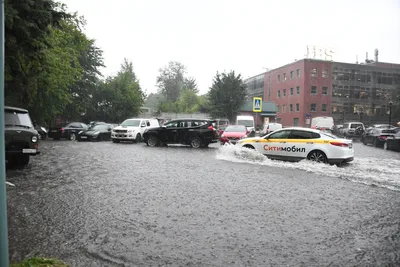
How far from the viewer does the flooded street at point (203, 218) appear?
3998 mm

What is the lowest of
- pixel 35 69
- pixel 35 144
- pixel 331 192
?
pixel 331 192

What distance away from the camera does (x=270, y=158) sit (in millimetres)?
13641

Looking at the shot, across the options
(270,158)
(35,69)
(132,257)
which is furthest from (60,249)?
(270,158)

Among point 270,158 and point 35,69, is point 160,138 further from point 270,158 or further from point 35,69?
point 35,69

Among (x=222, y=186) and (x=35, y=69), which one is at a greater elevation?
(x=35, y=69)

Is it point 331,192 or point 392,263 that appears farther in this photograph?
point 331,192

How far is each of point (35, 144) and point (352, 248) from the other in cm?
929

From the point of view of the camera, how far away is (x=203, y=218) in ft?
17.8

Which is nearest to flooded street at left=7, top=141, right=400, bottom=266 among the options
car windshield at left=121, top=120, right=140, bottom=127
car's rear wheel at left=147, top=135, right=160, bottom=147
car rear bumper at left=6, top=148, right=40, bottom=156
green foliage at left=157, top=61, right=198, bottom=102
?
car rear bumper at left=6, top=148, right=40, bottom=156

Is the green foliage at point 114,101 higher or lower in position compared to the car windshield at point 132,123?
higher

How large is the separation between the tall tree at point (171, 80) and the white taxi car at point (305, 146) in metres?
84.1

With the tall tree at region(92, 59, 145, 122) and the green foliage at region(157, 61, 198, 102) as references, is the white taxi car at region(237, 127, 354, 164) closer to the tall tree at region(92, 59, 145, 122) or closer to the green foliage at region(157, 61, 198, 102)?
the tall tree at region(92, 59, 145, 122)

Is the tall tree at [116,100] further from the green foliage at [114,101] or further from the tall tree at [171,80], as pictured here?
the tall tree at [171,80]

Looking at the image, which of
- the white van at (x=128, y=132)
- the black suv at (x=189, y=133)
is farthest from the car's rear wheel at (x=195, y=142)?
the white van at (x=128, y=132)
